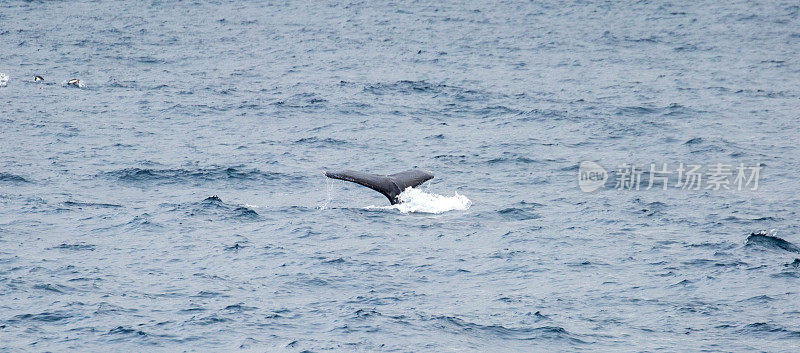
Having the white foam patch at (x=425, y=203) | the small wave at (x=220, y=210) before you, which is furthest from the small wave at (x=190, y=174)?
the white foam patch at (x=425, y=203)

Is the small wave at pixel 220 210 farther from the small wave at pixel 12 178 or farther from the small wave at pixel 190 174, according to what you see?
the small wave at pixel 12 178

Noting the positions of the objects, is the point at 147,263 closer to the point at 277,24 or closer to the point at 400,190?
the point at 400,190

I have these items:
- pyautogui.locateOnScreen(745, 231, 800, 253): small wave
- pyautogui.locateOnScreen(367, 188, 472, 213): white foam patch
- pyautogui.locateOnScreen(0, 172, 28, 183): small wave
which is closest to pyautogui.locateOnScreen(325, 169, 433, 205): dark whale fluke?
pyautogui.locateOnScreen(367, 188, 472, 213): white foam patch

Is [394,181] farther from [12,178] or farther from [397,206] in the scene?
[12,178]

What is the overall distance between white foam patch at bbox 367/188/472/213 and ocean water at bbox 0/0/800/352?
113mm

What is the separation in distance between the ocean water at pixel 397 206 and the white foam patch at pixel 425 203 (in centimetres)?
11

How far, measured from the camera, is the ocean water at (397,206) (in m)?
22.3

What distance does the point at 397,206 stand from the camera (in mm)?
30500

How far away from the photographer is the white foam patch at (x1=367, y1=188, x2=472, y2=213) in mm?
30312

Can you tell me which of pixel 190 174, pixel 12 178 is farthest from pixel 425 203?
pixel 12 178

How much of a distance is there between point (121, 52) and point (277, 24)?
1726cm

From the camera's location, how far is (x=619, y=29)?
2815 inches

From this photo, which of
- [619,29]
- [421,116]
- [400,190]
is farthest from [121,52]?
[400,190]

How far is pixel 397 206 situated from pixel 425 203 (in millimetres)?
829
